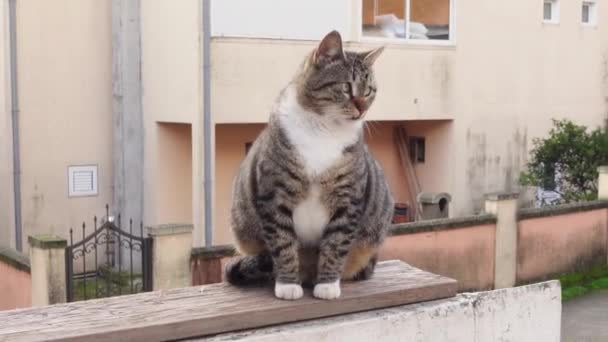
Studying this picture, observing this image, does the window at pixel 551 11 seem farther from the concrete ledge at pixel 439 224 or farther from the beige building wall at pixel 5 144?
the beige building wall at pixel 5 144

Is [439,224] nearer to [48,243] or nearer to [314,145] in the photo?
[48,243]

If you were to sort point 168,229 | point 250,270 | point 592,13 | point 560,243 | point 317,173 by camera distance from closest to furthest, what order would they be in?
point 317,173
point 250,270
point 168,229
point 560,243
point 592,13

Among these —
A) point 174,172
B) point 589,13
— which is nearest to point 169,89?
point 174,172

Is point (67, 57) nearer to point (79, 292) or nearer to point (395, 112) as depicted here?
point (79, 292)

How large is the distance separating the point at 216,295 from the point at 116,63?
8496 millimetres

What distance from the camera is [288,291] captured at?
323 cm

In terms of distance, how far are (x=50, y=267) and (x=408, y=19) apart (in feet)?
22.1

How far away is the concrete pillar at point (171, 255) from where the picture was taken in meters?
7.81

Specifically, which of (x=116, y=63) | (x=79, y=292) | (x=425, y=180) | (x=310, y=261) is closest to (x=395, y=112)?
(x=425, y=180)

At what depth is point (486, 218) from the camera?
424 inches

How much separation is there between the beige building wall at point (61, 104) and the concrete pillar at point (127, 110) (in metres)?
0.15

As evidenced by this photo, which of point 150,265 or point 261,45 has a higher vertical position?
point 261,45

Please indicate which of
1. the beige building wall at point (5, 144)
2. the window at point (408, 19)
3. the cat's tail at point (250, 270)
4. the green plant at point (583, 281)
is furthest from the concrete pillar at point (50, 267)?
the green plant at point (583, 281)

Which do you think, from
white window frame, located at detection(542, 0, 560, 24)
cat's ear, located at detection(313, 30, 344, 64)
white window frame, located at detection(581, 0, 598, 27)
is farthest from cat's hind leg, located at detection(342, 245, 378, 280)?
white window frame, located at detection(581, 0, 598, 27)
